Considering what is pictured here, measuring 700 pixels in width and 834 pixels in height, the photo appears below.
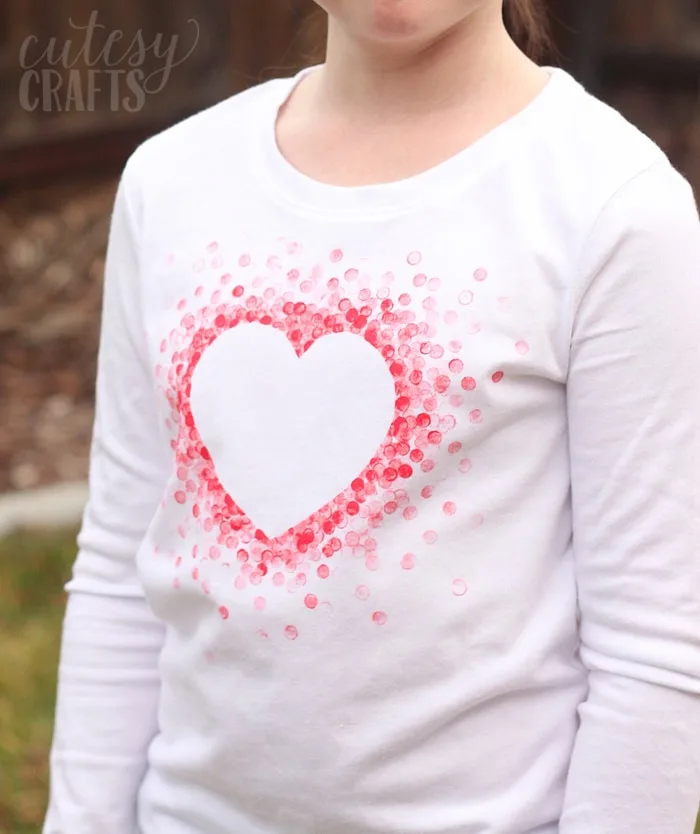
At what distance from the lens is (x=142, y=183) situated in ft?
3.55

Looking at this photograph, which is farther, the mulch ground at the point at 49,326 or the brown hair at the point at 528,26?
the mulch ground at the point at 49,326

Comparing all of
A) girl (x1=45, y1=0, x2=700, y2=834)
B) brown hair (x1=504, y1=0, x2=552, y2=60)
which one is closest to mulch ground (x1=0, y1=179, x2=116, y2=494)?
brown hair (x1=504, y1=0, x2=552, y2=60)

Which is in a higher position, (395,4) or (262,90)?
(395,4)

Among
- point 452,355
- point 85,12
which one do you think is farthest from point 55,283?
point 452,355

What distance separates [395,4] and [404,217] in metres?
0.14

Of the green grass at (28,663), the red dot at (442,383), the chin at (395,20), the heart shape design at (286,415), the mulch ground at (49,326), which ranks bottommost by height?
the mulch ground at (49,326)

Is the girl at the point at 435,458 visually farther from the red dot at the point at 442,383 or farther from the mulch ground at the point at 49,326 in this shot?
the mulch ground at the point at 49,326

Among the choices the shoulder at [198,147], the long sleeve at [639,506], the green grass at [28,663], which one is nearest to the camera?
the long sleeve at [639,506]

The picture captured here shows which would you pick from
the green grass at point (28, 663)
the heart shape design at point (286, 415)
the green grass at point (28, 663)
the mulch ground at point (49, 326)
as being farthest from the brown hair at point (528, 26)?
the mulch ground at point (49, 326)

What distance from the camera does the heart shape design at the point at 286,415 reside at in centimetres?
91

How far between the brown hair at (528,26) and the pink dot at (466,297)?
1.27ft

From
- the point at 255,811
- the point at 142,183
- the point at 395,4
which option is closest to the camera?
the point at 395,4

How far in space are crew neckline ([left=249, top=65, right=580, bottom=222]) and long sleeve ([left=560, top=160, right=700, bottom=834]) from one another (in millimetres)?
104

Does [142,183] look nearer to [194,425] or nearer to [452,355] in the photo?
[194,425]
